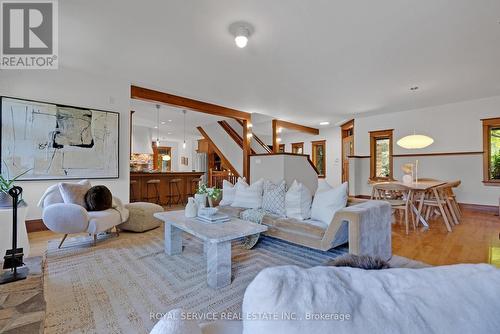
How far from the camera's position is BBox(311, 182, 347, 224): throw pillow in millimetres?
2658

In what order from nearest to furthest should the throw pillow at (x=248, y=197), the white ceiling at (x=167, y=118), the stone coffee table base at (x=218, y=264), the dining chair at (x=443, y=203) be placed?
→ the stone coffee table base at (x=218, y=264) → the throw pillow at (x=248, y=197) → the dining chair at (x=443, y=203) → the white ceiling at (x=167, y=118)

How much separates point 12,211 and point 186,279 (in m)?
1.92

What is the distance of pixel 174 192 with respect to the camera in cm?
710

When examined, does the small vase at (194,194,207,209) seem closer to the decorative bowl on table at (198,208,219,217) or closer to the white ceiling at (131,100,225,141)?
the decorative bowl on table at (198,208,219,217)

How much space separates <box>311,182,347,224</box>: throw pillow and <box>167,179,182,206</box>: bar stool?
5047 millimetres

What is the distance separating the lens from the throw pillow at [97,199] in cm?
333

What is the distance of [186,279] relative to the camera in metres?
2.19

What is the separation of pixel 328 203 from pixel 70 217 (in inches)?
123

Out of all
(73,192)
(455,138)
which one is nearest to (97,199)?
(73,192)

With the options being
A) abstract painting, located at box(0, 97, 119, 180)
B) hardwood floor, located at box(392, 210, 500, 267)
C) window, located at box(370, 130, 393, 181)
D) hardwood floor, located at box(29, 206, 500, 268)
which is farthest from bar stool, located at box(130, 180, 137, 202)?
window, located at box(370, 130, 393, 181)

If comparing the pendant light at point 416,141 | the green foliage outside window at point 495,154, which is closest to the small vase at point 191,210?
the pendant light at point 416,141

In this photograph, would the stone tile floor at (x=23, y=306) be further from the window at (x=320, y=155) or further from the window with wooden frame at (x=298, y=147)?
the window with wooden frame at (x=298, y=147)

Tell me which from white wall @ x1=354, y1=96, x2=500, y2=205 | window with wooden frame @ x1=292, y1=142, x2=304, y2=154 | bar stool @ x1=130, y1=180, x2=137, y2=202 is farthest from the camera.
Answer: window with wooden frame @ x1=292, y1=142, x2=304, y2=154

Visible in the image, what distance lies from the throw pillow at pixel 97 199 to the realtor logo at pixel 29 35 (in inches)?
81.1
